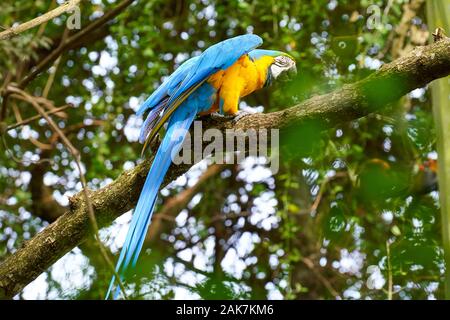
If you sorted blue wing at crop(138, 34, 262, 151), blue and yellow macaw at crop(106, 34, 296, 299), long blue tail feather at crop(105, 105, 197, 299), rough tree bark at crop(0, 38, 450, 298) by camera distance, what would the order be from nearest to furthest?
rough tree bark at crop(0, 38, 450, 298), long blue tail feather at crop(105, 105, 197, 299), blue and yellow macaw at crop(106, 34, 296, 299), blue wing at crop(138, 34, 262, 151)

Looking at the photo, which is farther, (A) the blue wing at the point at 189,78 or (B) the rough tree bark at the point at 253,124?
(A) the blue wing at the point at 189,78

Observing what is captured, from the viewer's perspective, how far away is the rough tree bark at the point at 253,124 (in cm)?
168

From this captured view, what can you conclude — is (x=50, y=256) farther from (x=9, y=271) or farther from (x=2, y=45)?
(x=2, y=45)

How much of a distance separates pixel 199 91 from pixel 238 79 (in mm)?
175

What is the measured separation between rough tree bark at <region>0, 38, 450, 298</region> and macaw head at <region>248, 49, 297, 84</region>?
431mm

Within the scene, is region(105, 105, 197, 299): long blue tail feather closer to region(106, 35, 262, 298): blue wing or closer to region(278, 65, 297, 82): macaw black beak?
region(106, 35, 262, 298): blue wing

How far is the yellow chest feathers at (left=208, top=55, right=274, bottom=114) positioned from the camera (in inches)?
91.0

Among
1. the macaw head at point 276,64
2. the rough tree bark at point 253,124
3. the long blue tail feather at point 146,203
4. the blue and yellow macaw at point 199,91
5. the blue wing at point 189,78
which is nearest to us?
the rough tree bark at point 253,124

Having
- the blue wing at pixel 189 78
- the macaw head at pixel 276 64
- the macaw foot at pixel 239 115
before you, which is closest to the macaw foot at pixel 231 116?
the macaw foot at pixel 239 115

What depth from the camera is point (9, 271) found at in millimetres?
1915

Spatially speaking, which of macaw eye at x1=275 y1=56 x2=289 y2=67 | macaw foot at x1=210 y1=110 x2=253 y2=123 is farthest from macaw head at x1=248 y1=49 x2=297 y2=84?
macaw foot at x1=210 y1=110 x2=253 y2=123

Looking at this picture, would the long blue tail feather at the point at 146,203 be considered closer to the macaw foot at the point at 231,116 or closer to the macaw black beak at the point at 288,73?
the macaw foot at the point at 231,116
